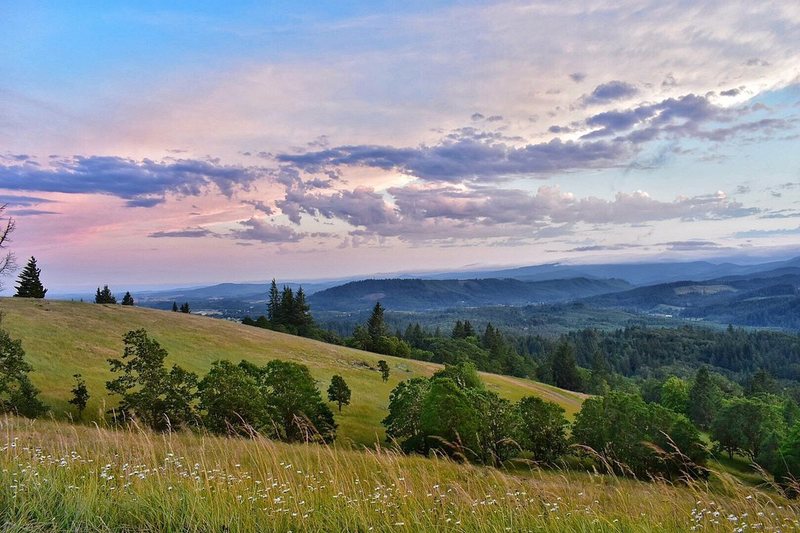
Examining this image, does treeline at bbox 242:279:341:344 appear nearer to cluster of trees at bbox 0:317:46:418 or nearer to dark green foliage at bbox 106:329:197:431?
dark green foliage at bbox 106:329:197:431

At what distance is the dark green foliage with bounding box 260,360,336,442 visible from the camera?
38.4 m

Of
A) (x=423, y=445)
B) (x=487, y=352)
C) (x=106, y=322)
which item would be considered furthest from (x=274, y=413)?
(x=487, y=352)

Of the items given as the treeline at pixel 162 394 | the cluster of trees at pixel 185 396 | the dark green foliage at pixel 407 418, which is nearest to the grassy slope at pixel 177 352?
the dark green foliage at pixel 407 418

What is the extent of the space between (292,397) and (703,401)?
80.0m

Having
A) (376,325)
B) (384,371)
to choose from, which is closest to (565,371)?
(376,325)

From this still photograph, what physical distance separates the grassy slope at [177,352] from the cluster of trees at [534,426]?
4787 millimetres

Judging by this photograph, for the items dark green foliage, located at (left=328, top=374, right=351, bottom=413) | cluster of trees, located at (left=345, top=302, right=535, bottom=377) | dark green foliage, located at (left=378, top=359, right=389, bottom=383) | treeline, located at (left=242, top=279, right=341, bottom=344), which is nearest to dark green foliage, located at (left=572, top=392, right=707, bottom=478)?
dark green foliage, located at (left=328, top=374, right=351, bottom=413)

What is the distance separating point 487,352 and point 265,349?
78717mm

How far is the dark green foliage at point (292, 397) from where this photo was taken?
38375mm

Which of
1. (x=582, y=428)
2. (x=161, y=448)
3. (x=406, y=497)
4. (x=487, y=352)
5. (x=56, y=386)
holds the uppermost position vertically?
(x=406, y=497)

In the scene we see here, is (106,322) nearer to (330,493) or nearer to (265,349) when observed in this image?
(265,349)

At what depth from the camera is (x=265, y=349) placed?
225 feet

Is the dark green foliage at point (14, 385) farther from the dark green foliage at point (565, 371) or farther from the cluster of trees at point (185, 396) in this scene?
the dark green foliage at point (565, 371)

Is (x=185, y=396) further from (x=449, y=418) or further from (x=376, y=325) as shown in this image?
(x=376, y=325)
